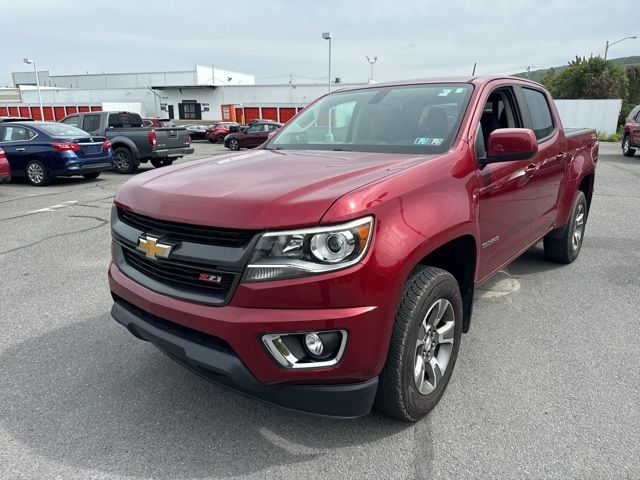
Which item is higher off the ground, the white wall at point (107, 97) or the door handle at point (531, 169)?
the white wall at point (107, 97)

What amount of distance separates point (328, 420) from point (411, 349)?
0.71m

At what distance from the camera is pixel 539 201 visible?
12.9ft

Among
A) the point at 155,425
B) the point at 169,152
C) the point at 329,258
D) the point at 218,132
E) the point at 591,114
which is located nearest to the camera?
the point at 329,258

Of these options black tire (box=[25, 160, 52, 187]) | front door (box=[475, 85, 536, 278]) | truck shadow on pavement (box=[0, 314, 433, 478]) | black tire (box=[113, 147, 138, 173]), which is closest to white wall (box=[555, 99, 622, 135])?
black tire (box=[113, 147, 138, 173])

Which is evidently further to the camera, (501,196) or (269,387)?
(501,196)

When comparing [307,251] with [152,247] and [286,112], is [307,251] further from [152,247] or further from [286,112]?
[286,112]

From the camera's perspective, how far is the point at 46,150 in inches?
440

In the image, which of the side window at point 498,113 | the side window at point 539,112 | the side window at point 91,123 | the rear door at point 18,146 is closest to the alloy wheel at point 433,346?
the side window at point 498,113

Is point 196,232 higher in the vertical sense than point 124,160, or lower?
higher

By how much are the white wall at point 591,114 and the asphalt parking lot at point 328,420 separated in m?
30.7

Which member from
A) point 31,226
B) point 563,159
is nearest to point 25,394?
point 563,159

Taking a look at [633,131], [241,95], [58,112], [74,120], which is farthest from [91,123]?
[58,112]

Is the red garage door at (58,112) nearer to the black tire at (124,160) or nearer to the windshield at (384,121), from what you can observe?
the black tire at (124,160)

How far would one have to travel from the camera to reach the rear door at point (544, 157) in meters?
3.89
